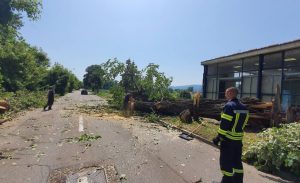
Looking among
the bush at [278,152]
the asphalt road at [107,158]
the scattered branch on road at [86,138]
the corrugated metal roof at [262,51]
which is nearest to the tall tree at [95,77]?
the corrugated metal roof at [262,51]

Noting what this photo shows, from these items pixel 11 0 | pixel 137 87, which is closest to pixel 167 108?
pixel 137 87

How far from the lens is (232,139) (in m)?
7.00

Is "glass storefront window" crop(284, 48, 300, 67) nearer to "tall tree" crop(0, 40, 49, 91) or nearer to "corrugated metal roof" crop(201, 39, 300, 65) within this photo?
"corrugated metal roof" crop(201, 39, 300, 65)

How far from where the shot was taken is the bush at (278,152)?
8766 millimetres

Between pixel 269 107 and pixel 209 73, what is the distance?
17.4m

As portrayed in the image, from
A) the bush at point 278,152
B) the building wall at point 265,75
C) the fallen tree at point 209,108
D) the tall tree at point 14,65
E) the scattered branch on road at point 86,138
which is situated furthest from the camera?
the tall tree at point 14,65

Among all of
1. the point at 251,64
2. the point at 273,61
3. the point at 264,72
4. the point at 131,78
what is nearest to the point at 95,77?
the point at 131,78

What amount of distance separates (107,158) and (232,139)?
12.9 feet

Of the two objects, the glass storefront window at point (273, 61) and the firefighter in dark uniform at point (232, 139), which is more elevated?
the glass storefront window at point (273, 61)

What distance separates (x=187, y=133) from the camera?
14.8 meters

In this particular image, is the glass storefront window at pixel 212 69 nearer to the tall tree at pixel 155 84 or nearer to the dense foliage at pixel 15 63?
the tall tree at pixel 155 84

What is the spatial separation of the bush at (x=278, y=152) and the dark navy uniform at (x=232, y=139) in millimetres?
2341

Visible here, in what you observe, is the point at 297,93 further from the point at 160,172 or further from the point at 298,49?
the point at 160,172

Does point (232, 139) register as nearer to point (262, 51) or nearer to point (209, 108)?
point (209, 108)
